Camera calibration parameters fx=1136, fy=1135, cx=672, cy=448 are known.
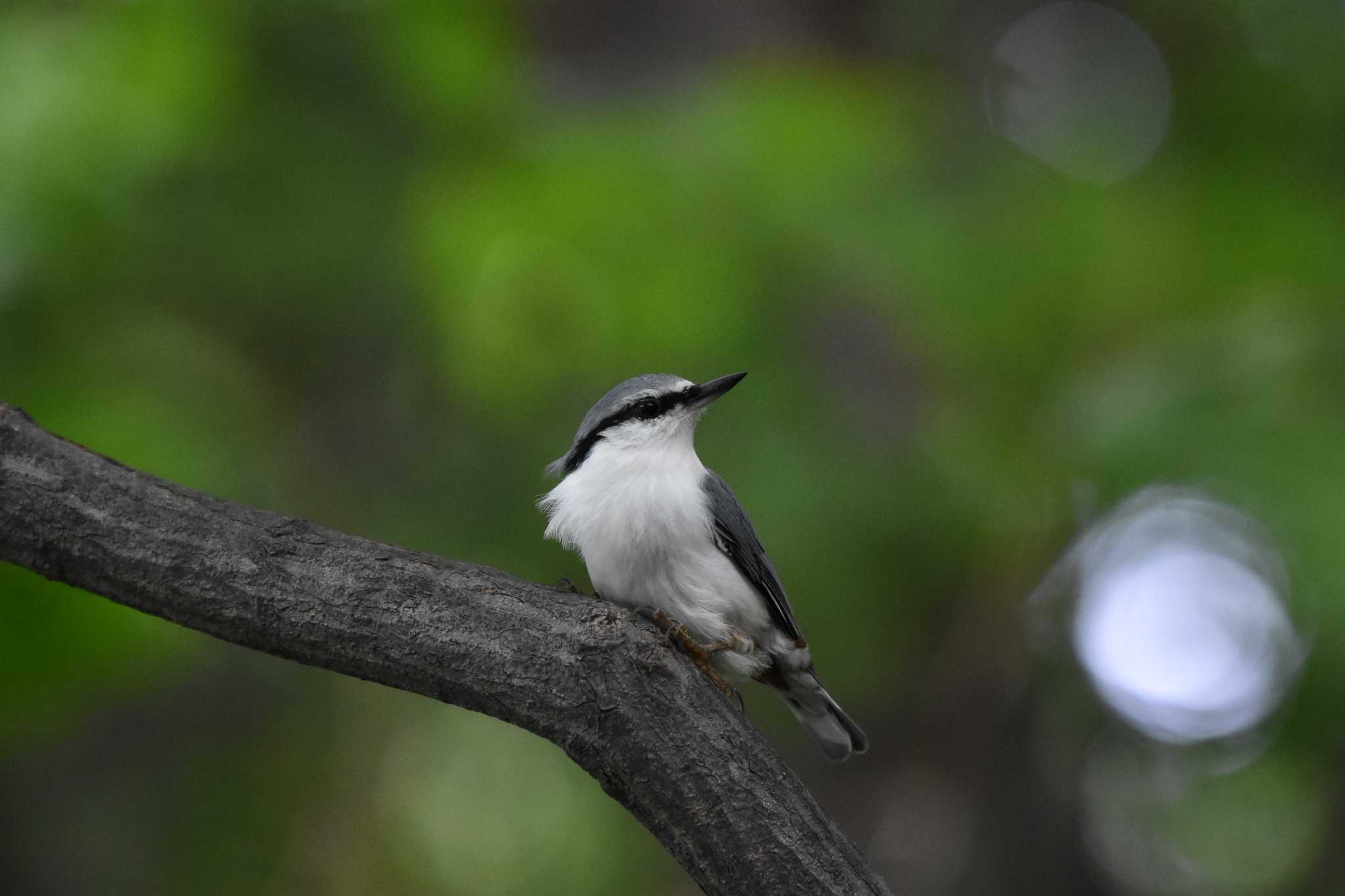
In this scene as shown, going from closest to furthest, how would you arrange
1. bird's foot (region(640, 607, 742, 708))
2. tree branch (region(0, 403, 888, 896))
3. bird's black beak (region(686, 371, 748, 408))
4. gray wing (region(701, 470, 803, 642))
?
1. tree branch (region(0, 403, 888, 896))
2. bird's foot (region(640, 607, 742, 708))
3. gray wing (region(701, 470, 803, 642))
4. bird's black beak (region(686, 371, 748, 408))

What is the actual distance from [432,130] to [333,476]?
196 centimetres

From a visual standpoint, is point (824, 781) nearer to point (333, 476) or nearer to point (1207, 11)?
point (333, 476)

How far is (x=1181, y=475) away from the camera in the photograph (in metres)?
4.23

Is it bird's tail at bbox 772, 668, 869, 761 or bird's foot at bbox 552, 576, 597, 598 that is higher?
bird's foot at bbox 552, 576, 597, 598

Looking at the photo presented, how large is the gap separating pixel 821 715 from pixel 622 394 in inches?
53.3

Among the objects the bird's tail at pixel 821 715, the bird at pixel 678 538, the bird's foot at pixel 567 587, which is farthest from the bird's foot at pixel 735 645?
the bird's foot at pixel 567 587

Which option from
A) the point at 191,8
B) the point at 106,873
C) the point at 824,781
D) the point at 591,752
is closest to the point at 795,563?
the point at 824,781

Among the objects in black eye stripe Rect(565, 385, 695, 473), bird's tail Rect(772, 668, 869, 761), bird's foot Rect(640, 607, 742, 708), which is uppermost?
black eye stripe Rect(565, 385, 695, 473)

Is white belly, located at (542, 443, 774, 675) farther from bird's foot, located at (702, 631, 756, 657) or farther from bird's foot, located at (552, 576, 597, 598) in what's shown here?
bird's foot, located at (552, 576, 597, 598)

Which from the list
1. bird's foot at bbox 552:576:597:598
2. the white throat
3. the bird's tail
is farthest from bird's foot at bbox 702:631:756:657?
bird's foot at bbox 552:576:597:598

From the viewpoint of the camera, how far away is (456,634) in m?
2.61

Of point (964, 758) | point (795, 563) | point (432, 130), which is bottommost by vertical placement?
point (964, 758)

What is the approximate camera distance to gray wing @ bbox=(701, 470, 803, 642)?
358 cm

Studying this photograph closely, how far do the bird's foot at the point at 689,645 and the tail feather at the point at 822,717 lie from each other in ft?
2.35
